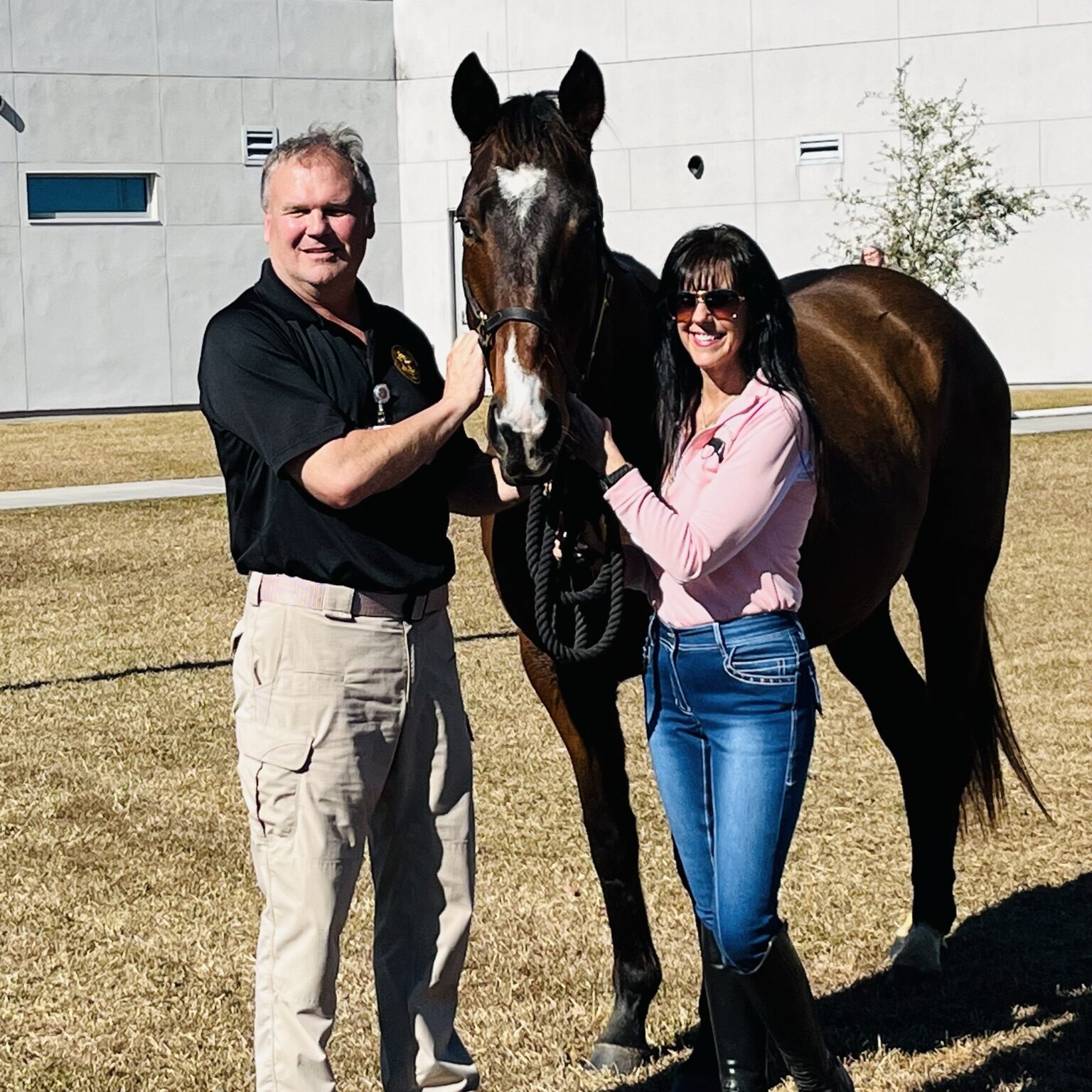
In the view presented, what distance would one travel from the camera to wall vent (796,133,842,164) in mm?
28219

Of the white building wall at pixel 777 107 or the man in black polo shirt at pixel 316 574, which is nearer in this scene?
the man in black polo shirt at pixel 316 574

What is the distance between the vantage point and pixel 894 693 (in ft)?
17.5

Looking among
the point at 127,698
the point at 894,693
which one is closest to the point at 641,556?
the point at 894,693

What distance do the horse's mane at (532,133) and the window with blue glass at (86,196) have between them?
2680 cm

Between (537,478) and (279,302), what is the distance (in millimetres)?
669

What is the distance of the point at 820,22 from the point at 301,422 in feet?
88.0

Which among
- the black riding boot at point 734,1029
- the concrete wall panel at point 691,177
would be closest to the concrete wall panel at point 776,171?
the concrete wall panel at point 691,177

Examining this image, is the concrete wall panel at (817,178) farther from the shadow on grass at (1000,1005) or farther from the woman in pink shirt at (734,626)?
the woman in pink shirt at (734,626)

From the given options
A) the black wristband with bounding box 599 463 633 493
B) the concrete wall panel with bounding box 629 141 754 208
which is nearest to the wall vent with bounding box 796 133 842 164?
the concrete wall panel with bounding box 629 141 754 208

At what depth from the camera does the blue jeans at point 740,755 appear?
302 cm

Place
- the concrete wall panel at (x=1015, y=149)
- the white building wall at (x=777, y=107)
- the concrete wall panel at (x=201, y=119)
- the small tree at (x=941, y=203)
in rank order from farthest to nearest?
the concrete wall panel at (x=201, y=119) < the concrete wall panel at (x=1015, y=149) < the white building wall at (x=777, y=107) < the small tree at (x=941, y=203)

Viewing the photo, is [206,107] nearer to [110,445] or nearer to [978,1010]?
[110,445]

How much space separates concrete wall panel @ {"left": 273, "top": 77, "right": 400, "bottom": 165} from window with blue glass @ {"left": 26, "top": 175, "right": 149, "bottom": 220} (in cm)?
284

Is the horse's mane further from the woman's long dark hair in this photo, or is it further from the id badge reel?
the id badge reel
